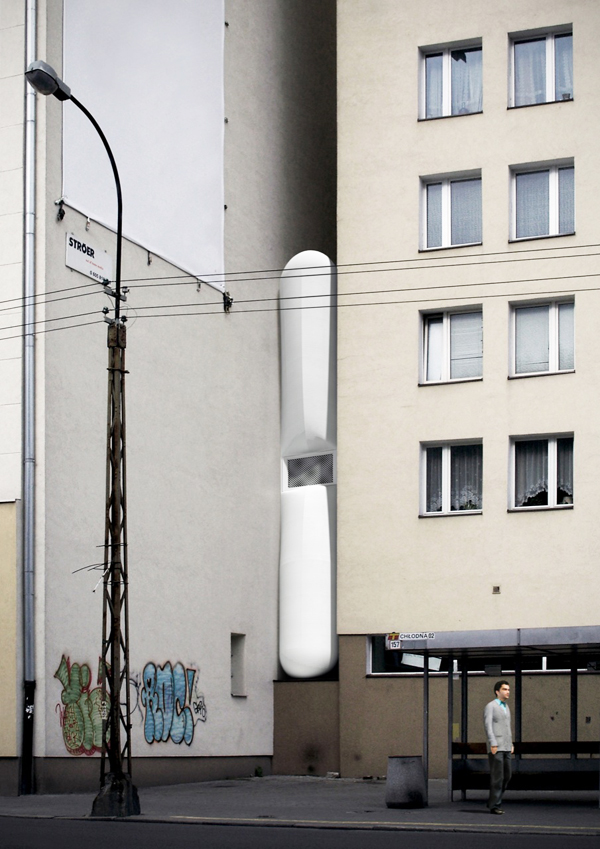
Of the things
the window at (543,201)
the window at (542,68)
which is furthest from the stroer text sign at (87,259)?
the window at (542,68)

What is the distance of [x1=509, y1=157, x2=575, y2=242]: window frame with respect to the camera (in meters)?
28.1

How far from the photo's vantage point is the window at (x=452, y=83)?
29.4m

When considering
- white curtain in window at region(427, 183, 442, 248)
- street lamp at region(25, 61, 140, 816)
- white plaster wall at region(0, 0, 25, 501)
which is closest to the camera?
street lamp at region(25, 61, 140, 816)

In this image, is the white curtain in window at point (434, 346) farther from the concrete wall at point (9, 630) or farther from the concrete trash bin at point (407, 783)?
the concrete trash bin at point (407, 783)

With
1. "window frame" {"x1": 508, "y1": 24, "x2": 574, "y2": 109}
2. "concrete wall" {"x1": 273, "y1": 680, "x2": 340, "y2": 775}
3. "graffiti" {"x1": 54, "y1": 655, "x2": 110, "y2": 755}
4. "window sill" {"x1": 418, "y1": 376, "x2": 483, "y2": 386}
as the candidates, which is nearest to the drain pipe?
"graffiti" {"x1": 54, "y1": 655, "x2": 110, "y2": 755}

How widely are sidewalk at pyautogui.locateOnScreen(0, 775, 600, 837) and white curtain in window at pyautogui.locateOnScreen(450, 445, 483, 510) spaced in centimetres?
589

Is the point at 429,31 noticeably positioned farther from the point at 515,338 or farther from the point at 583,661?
the point at 583,661

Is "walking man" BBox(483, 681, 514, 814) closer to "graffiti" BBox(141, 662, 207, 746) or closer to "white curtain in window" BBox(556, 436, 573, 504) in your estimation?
"graffiti" BBox(141, 662, 207, 746)

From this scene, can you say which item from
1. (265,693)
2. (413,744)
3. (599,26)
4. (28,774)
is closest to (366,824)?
(28,774)

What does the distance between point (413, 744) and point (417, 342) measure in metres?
8.53

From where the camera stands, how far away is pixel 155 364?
26594 mm

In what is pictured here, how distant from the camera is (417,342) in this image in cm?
2856

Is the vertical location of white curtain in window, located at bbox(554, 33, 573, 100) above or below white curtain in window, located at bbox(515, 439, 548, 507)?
above

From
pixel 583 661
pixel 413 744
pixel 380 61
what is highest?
pixel 380 61
